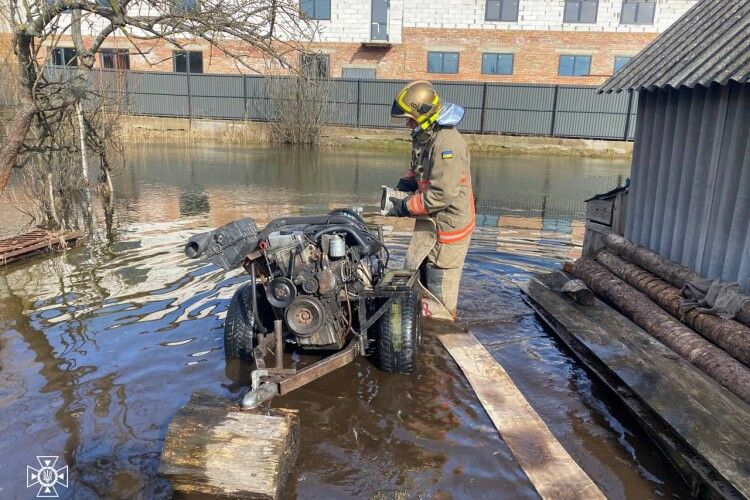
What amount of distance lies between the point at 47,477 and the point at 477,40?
29213 millimetres

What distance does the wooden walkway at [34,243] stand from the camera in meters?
7.40

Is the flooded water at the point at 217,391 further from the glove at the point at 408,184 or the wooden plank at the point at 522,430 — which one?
the glove at the point at 408,184

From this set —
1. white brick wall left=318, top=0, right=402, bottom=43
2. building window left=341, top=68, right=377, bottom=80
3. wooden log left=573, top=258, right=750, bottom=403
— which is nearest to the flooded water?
wooden log left=573, top=258, right=750, bottom=403

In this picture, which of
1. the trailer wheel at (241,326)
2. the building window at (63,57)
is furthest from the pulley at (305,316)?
the building window at (63,57)

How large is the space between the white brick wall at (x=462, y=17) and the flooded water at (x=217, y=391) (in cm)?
2293

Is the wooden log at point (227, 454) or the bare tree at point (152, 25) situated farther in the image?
the bare tree at point (152, 25)

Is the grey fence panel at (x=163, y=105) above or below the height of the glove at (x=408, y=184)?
above

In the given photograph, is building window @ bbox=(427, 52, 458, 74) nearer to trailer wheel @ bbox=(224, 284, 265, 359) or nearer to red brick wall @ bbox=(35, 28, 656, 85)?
red brick wall @ bbox=(35, 28, 656, 85)

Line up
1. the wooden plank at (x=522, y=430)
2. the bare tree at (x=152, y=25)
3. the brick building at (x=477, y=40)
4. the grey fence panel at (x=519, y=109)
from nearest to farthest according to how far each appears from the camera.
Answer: the wooden plank at (x=522, y=430) < the bare tree at (x=152, y=25) < the grey fence panel at (x=519, y=109) < the brick building at (x=477, y=40)

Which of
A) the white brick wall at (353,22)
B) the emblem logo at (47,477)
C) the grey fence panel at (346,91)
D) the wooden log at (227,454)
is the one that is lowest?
the emblem logo at (47,477)

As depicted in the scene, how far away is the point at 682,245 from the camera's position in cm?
572

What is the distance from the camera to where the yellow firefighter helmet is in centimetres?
496

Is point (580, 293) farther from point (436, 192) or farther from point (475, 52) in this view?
point (475, 52)

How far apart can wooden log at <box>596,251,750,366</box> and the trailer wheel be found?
12.1 ft
